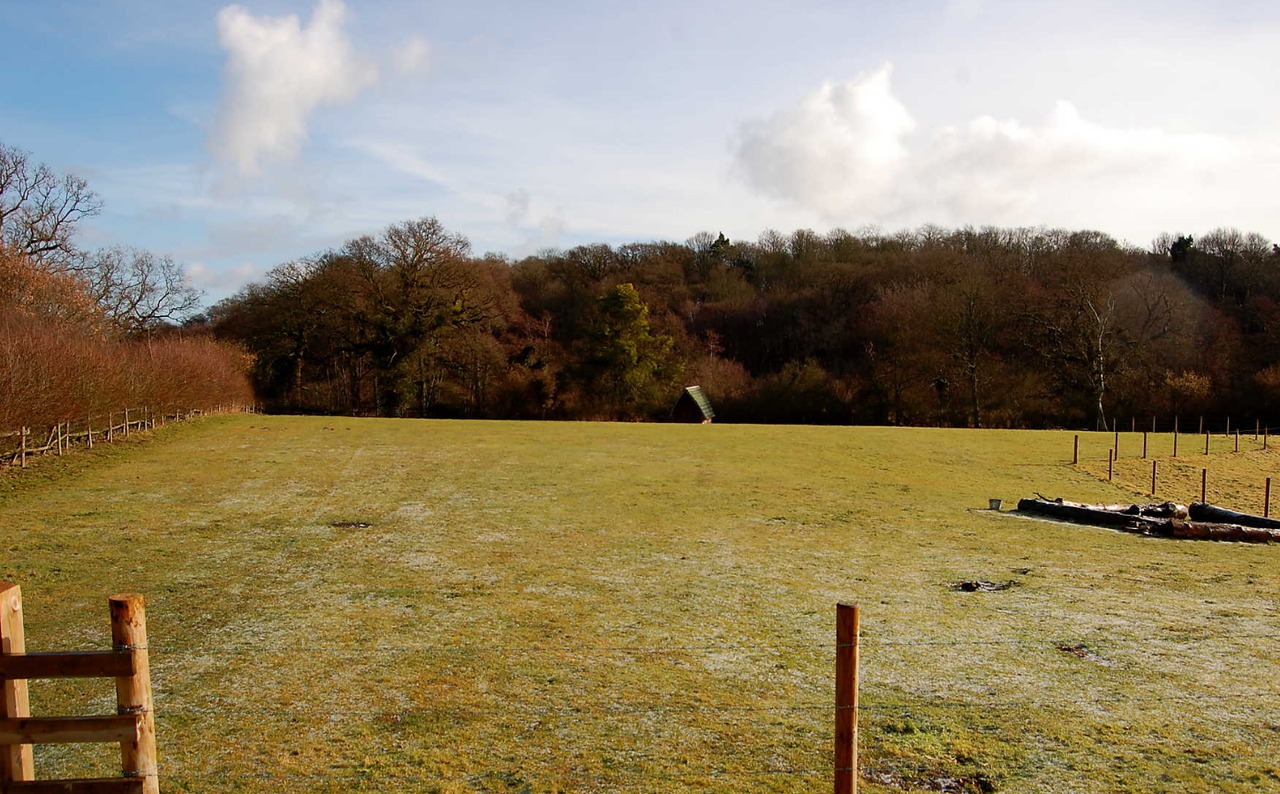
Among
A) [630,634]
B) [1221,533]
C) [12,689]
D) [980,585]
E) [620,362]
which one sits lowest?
[1221,533]

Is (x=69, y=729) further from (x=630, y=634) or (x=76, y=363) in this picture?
(x=76, y=363)

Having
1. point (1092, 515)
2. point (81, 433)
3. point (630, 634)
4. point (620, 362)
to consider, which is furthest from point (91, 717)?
point (620, 362)

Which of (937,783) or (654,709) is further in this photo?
(654,709)

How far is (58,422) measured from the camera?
81.8 feet

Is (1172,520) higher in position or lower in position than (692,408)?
lower

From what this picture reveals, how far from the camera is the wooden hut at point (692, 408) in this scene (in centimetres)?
5791

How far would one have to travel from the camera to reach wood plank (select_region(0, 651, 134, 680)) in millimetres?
4328

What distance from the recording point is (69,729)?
439 centimetres

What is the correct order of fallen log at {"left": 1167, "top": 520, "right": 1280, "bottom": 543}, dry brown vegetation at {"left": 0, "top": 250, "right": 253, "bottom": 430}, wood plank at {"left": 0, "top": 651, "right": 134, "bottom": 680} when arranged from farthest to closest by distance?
dry brown vegetation at {"left": 0, "top": 250, "right": 253, "bottom": 430} < fallen log at {"left": 1167, "top": 520, "right": 1280, "bottom": 543} < wood plank at {"left": 0, "top": 651, "right": 134, "bottom": 680}

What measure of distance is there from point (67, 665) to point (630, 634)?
6.31m

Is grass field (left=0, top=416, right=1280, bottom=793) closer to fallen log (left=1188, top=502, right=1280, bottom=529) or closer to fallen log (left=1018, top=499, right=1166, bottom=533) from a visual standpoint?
fallen log (left=1018, top=499, right=1166, bottom=533)

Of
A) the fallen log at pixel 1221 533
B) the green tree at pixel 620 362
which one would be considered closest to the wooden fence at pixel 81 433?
the fallen log at pixel 1221 533

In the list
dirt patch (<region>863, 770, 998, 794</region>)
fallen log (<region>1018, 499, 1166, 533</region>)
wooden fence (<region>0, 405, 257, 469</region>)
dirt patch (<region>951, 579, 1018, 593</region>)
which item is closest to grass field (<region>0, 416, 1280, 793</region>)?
dirt patch (<region>863, 770, 998, 794</region>)

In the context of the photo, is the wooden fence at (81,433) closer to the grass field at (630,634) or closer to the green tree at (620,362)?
the grass field at (630,634)
